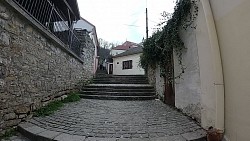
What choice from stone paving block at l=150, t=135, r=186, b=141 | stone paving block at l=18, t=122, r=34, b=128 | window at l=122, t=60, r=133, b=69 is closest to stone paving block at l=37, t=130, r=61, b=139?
stone paving block at l=18, t=122, r=34, b=128

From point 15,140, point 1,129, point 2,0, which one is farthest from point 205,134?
point 2,0

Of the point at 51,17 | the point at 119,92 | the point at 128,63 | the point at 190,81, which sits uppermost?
the point at 51,17

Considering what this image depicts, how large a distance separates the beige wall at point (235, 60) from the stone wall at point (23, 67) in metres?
3.92

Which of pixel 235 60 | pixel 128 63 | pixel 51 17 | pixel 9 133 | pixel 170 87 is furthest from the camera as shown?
pixel 128 63

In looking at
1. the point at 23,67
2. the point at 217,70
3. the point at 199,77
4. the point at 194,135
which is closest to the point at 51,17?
the point at 23,67

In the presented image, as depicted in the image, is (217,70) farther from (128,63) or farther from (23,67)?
(128,63)

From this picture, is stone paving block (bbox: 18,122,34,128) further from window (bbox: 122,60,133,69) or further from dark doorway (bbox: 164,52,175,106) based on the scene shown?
window (bbox: 122,60,133,69)

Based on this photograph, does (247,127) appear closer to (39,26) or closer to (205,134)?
(205,134)

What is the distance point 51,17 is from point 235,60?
5354 mm

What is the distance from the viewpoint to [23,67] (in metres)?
4.07

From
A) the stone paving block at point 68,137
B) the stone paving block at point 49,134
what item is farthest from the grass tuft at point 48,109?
the stone paving block at point 68,137

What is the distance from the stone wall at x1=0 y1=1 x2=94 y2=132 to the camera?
11.3 feet

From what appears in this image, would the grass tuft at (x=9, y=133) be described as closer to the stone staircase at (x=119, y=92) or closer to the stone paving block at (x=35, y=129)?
the stone paving block at (x=35, y=129)

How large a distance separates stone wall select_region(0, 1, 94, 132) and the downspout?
378cm
